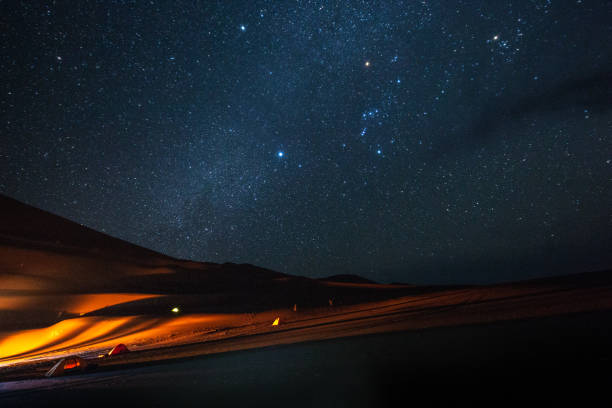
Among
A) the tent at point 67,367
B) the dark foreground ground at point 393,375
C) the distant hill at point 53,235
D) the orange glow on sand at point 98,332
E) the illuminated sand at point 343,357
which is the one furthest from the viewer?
the distant hill at point 53,235

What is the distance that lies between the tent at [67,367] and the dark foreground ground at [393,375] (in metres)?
1.67

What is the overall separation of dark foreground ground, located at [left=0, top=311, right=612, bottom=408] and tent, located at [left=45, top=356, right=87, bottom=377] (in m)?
1.67

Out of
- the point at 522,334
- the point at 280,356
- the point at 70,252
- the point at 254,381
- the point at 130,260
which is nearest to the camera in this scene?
the point at 254,381

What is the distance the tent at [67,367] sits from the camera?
16734 mm

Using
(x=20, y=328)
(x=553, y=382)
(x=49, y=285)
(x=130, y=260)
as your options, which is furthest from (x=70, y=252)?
(x=553, y=382)

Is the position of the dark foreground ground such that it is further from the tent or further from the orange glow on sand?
the orange glow on sand

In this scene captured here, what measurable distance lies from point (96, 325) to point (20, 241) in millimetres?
56235

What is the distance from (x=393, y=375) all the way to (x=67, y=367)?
47.4 ft

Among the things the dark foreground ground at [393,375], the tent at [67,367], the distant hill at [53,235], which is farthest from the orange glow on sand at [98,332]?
the distant hill at [53,235]

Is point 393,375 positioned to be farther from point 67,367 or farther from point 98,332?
point 98,332

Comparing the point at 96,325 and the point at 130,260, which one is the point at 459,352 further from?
the point at 130,260

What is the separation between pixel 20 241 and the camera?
8150cm

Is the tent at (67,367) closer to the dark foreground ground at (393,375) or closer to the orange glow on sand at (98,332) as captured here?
the dark foreground ground at (393,375)

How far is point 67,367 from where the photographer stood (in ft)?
56.1
